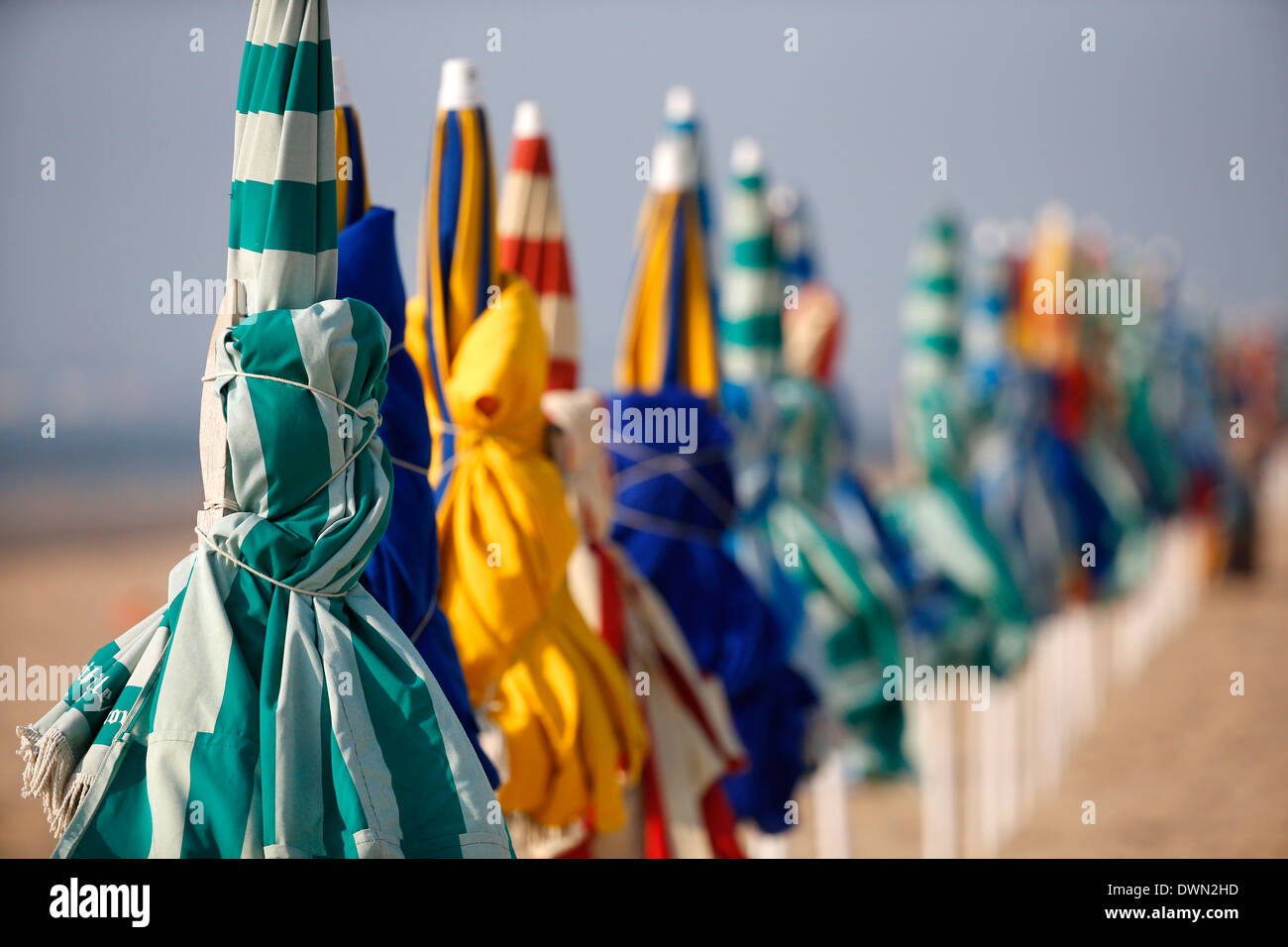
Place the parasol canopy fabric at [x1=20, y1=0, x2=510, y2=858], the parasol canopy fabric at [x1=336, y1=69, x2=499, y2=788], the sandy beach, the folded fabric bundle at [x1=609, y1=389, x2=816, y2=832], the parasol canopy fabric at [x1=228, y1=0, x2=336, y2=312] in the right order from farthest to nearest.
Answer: the sandy beach
the folded fabric bundle at [x1=609, y1=389, x2=816, y2=832]
the parasol canopy fabric at [x1=336, y1=69, x2=499, y2=788]
the parasol canopy fabric at [x1=228, y1=0, x2=336, y2=312]
the parasol canopy fabric at [x1=20, y1=0, x2=510, y2=858]

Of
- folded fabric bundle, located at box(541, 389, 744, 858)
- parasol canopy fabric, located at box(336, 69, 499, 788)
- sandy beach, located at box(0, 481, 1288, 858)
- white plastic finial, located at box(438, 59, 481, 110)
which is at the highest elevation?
white plastic finial, located at box(438, 59, 481, 110)

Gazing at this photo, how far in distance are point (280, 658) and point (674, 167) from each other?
253 centimetres

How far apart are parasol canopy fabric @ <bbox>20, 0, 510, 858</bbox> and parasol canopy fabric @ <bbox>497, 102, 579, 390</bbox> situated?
1.35 metres

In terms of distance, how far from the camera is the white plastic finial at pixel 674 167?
4465mm

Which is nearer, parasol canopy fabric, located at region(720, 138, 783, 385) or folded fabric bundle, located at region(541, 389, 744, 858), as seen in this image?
folded fabric bundle, located at region(541, 389, 744, 858)

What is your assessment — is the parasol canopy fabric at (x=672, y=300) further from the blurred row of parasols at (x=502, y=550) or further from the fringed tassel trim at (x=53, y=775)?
the fringed tassel trim at (x=53, y=775)

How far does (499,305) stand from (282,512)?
107cm

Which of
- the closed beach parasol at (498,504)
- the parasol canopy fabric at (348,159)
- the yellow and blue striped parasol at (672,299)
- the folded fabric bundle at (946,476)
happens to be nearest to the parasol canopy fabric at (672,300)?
the yellow and blue striped parasol at (672,299)

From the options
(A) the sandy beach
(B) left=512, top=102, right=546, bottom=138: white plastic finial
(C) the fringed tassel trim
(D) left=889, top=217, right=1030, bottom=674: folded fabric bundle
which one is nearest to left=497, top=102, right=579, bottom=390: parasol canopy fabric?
(B) left=512, top=102, right=546, bottom=138: white plastic finial

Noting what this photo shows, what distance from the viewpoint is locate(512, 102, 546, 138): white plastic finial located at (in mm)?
3812

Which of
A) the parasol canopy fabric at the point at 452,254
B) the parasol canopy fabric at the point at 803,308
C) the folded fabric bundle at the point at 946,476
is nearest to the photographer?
the parasol canopy fabric at the point at 452,254

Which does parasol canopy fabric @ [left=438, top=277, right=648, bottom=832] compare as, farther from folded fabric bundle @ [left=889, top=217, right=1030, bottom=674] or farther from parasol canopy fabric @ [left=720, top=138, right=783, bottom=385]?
folded fabric bundle @ [left=889, top=217, right=1030, bottom=674]

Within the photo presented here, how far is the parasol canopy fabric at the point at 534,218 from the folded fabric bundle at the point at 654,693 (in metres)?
0.29

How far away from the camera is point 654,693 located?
3.96 meters
